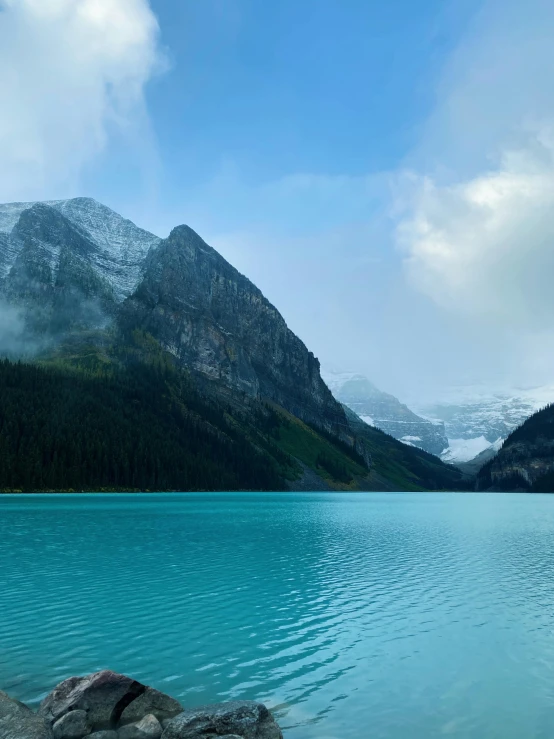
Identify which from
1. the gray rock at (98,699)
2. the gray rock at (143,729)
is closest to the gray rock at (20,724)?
the gray rock at (98,699)

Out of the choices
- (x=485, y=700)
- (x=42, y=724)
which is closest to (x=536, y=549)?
(x=485, y=700)

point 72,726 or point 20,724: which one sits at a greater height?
point 20,724

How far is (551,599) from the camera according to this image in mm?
35875

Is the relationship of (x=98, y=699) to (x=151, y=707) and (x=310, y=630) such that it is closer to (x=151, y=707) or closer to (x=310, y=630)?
(x=151, y=707)

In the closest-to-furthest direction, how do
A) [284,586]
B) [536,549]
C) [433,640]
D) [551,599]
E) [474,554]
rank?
[433,640] < [551,599] < [284,586] < [474,554] < [536,549]

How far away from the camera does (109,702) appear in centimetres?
1761

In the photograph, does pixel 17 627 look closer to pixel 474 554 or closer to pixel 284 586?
pixel 284 586

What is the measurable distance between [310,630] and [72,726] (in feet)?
48.0

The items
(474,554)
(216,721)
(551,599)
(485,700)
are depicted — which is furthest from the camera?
(474,554)

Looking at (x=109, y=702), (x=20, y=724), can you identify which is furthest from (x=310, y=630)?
(x=20, y=724)

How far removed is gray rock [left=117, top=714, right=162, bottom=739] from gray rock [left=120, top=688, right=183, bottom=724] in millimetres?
774

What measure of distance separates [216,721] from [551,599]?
28.1m

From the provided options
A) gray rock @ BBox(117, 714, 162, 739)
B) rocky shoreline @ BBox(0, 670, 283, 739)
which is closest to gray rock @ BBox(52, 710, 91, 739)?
rocky shoreline @ BBox(0, 670, 283, 739)

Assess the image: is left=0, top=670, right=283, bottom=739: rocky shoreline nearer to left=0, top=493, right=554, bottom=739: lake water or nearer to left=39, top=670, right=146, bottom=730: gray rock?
left=39, top=670, right=146, bottom=730: gray rock
